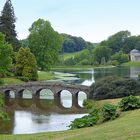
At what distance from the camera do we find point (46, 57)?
11100 centimetres

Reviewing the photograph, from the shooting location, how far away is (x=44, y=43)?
113125 mm

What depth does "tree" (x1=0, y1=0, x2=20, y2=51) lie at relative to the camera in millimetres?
106125

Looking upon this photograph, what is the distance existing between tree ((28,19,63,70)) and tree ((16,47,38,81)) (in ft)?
50.4

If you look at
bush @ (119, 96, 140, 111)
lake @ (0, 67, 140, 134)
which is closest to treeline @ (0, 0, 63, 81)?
lake @ (0, 67, 140, 134)

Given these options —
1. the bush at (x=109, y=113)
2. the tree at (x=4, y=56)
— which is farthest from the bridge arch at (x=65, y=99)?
the bush at (x=109, y=113)

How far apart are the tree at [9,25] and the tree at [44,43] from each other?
17.3 feet

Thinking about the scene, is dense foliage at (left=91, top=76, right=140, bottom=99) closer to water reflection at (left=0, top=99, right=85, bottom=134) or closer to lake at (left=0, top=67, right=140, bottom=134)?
Result: lake at (left=0, top=67, right=140, bottom=134)

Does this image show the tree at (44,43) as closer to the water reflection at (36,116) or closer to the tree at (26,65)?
the tree at (26,65)

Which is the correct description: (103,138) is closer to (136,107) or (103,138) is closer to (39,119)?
(136,107)

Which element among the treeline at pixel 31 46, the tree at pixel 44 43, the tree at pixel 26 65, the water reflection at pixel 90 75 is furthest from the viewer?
the tree at pixel 44 43

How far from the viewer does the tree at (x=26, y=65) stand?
9354 cm

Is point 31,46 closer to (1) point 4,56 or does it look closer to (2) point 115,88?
(1) point 4,56

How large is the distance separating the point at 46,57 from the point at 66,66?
8637cm

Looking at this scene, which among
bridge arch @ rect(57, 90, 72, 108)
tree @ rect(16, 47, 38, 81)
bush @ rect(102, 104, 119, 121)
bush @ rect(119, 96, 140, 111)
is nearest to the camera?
bush @ rect(102, 104, 119, 121)
